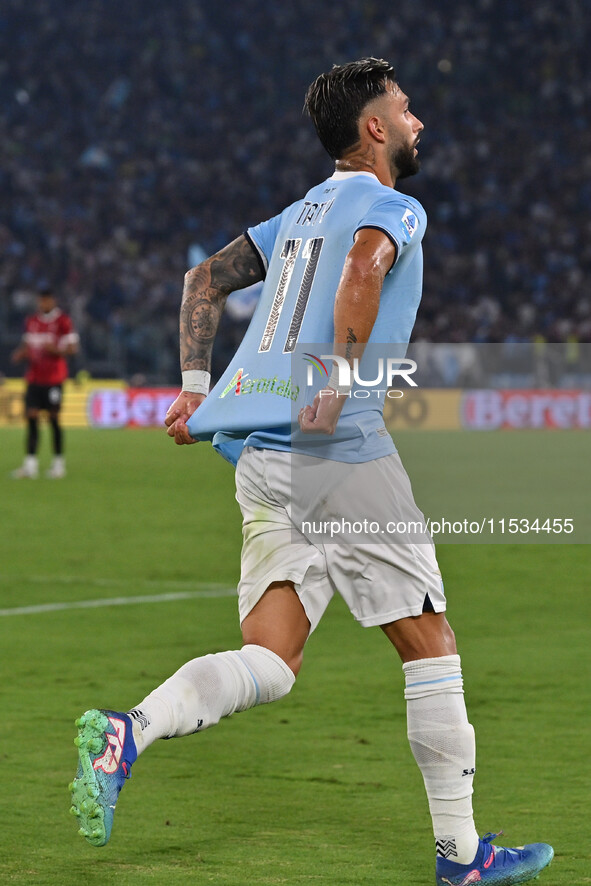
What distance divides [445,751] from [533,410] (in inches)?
962

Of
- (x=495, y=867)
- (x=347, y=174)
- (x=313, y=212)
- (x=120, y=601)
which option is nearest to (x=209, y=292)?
(x=313, y=212)

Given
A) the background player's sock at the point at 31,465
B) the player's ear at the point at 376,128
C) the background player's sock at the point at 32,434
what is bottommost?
the player's ear at the point at 376,128

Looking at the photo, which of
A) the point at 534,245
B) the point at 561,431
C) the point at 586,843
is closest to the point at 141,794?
the point at 586,843

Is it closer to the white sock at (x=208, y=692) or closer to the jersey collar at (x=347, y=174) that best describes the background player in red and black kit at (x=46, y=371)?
the jersey collar at (x=347, y=174)

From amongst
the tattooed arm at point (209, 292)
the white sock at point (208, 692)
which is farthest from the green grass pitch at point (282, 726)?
the tattooed arm at point (209, 292)

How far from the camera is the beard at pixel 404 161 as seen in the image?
374 centimetres

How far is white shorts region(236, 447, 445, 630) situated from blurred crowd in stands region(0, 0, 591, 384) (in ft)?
88.4

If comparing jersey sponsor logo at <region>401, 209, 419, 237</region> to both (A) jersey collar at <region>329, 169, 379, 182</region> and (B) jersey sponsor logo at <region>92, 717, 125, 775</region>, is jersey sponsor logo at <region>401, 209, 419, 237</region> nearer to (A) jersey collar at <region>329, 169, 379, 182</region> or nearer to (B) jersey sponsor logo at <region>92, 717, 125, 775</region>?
(A) jersey collar at <region>329, 169, 379, 182</region>

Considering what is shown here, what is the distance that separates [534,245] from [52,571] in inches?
1013

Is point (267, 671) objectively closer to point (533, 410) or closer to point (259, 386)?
point (259, 386)

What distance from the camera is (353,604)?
11.5ft

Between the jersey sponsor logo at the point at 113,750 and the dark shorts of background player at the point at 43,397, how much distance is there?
14732mm

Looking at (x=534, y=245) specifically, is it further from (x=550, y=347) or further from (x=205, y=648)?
(x=205, y=648)

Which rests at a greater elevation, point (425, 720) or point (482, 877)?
point (425, 720)
